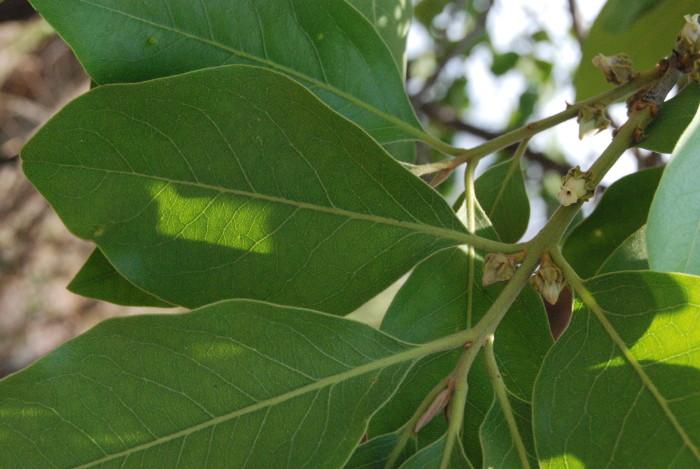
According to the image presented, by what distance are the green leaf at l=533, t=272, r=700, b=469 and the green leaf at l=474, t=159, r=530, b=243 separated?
425mm

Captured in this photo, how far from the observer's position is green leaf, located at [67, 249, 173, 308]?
2.71 ft

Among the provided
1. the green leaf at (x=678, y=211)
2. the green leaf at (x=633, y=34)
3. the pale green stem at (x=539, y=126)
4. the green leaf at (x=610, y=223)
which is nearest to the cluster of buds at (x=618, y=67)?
the pale green stem at (x=539, y=126)

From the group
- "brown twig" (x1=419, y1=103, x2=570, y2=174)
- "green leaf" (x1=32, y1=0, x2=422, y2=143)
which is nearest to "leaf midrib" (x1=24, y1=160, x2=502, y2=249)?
"green leaf" (x1=32, y1=0, x2=422, y2=143)

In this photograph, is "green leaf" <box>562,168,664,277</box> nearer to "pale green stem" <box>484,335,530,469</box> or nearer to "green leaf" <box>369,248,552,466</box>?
"green leaf" <box>369,248,552,466</box>

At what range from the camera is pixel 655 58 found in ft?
4.15

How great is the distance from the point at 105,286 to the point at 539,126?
0.56m

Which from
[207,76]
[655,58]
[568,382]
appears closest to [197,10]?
[207,76]

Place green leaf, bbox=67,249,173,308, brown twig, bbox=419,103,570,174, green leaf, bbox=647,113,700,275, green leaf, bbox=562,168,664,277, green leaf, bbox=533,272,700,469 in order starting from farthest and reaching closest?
brown twig, bbox=419,103,570,174, green leaf, bbox=562,168,664,277, green leaf, bbox=67,249,173,308, green leaf, bbox=533,272,700,469, green leaf, bbox=647,113,700,275

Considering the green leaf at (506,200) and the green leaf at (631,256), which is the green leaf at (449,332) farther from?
the green leaf at (506,200)

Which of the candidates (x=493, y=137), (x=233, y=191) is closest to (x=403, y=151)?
(x=233, y=191)

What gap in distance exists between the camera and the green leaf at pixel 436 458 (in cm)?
66

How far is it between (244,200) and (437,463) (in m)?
0.31

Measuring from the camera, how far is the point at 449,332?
2.71 feet

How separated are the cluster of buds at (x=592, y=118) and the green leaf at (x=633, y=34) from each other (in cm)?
34
